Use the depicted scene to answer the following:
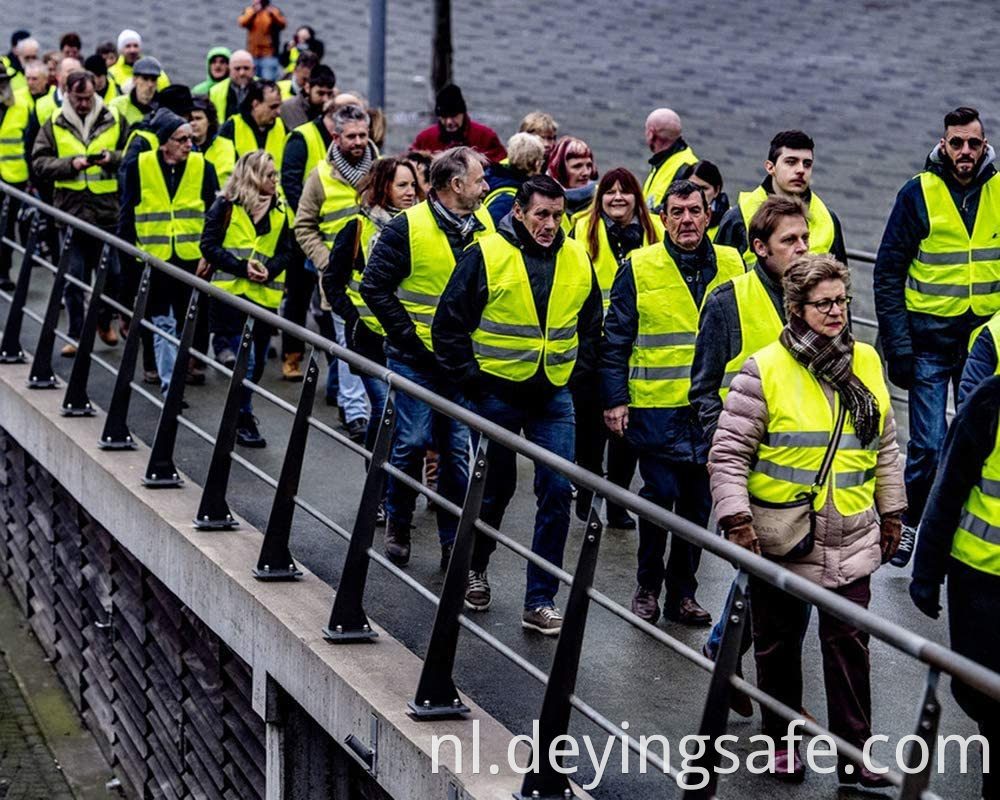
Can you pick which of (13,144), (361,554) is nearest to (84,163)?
(13,144)

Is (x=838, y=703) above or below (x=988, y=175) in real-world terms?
below

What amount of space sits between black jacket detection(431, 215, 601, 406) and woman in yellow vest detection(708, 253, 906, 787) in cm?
146

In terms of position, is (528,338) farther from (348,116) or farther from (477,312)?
(348,116)

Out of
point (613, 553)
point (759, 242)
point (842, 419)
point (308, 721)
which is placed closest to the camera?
point (842, 419)

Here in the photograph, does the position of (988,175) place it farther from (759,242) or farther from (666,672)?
(666,672)

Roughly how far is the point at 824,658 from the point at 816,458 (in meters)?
0.64

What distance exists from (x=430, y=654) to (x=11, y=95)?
10.7 meters

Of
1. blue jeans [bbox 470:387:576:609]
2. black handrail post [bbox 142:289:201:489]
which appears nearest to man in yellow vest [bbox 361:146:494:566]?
blue jeans [bbox 470:387:576:609]

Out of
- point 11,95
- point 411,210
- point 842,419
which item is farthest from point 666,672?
point 11,95

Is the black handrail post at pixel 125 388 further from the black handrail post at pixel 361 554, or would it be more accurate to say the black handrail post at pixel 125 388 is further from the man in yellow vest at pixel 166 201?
the black handrail post at pixel 361 554

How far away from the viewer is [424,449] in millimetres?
7887

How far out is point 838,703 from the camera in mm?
5883

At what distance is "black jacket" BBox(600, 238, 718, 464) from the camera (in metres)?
7.34

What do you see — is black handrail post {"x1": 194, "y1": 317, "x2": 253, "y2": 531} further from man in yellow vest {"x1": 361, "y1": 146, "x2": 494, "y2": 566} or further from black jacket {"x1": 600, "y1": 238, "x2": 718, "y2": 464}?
black jacket {"x1": 600, "y1": 238, "x2": 718, "y2": 464}
